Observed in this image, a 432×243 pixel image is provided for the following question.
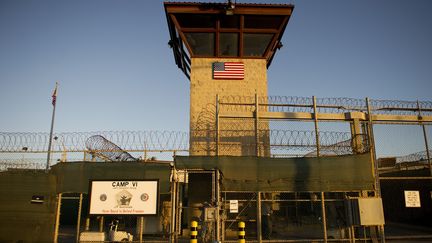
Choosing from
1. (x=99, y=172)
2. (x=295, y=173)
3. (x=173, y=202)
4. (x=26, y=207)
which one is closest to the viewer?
(x=173, y=202)

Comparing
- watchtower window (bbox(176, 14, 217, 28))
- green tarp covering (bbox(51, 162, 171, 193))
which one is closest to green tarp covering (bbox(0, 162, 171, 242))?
green tarp covering (bbox(51, 162, 171, 193))

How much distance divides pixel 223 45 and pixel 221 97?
3.49 metres

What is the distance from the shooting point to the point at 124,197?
1082 centimetres

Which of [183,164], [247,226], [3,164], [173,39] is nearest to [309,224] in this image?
[247,226]

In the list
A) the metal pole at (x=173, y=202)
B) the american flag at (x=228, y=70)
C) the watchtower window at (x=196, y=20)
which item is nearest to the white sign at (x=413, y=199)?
the metal pole at (x=173, y=202)

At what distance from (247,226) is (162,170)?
704cm

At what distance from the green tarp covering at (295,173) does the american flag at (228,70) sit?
8.16 metres

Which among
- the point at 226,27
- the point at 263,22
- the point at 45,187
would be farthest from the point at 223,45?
the point at 45,187

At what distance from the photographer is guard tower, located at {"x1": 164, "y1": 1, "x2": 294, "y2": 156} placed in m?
18.5

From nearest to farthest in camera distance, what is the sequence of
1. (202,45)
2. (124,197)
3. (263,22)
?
(124,197) < (263,22) < (202,45)

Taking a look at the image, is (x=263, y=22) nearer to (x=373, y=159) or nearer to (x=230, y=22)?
(x=230, y=22)

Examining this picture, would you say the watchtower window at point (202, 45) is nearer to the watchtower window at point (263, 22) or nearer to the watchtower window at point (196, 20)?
the watchtower window at point (196, 20)

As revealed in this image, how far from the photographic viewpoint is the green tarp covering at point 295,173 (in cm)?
1189

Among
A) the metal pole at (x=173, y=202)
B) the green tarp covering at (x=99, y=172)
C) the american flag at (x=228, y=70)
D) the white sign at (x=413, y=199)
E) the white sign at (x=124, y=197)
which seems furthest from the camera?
the american flag at (x=228, y=70)
